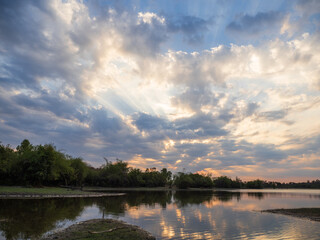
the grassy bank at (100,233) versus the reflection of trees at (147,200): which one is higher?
the grassy bank at (100,233)

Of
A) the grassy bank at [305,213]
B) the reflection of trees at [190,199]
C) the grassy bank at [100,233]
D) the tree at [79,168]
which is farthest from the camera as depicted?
the tree at [79,168]

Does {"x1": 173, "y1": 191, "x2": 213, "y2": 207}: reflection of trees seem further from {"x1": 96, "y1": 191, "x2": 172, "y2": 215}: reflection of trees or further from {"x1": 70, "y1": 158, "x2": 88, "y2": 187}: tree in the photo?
{"x1": 70, "y1": 158, "x2": 88, "y2": 187}: tree

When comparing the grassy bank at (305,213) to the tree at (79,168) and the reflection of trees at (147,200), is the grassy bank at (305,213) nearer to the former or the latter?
the reflection of trees at (147,200)

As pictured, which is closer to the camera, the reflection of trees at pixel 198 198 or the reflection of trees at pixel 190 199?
the reflection of trees at pixel 190 199

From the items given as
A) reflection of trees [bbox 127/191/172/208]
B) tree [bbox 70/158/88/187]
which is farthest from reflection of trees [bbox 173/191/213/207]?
tree [bbox 70/158/88/187]

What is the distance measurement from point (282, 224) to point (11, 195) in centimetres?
5597

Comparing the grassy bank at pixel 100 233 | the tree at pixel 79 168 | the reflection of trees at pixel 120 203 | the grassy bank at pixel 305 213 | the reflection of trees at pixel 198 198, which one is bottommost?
the reflection of trees at pixel 198 198

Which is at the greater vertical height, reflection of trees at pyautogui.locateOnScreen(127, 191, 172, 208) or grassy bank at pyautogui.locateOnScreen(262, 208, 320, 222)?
grassy bank at pyautogui.locateOnScreen(262, 208, 320, 222)

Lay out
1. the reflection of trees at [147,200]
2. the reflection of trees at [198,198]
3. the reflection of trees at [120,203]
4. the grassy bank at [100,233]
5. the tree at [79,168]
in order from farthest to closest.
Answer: the tree at [79,168] < the reflection of trees at [198,198] < the reflection of trees at [147,200] < the reflection of trees at [120,203] < the grassy bank at [100,233]

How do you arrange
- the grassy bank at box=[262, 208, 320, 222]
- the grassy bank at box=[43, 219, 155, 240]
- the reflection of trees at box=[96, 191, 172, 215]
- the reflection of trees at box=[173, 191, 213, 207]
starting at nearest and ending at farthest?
the grassy bank at box=[43, 219, 155, 240] < the grassy bank at box=[262, 208, 320, 222] < the reflection of trees at box=[96, 191, 172, 215] < the reflection of trees at box=[173, 191, 213, 207]

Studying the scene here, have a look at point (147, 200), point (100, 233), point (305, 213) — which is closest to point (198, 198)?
point (147, 200)

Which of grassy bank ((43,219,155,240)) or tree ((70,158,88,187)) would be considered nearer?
grassy bank ((43,219,155,240))

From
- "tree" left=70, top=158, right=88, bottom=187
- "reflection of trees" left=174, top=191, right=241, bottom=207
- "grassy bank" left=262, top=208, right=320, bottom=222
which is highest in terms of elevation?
"tree" left=70, top=158, right=88, bottom=187

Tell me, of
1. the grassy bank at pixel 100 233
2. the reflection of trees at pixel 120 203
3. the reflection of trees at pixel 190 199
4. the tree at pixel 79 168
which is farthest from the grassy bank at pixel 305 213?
the tree at pixel 79 168
